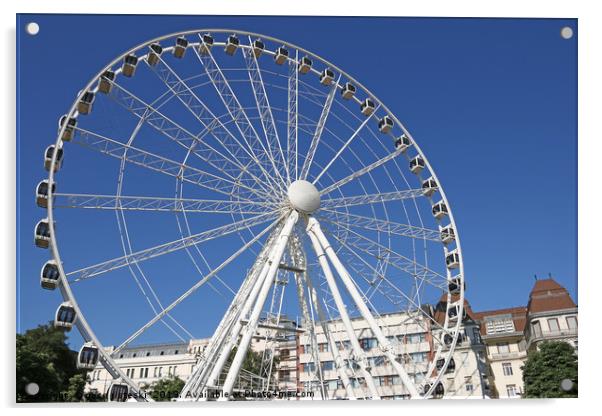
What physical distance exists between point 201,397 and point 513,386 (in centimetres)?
1113

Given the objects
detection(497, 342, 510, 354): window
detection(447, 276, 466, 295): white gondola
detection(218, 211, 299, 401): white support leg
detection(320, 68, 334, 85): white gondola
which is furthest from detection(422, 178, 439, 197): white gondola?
detection(497, 342, 510, 354): window

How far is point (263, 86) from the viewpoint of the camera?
16281mm

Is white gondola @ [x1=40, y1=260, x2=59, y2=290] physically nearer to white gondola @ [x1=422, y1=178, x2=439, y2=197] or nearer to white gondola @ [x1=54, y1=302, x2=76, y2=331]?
white gondola @ [x1=54, y1=302, x2=76, y2=331]

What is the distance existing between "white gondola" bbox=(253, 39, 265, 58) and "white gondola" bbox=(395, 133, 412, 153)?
5185mm

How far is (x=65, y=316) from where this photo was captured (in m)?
11.2

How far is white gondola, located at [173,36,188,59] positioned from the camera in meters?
14.8

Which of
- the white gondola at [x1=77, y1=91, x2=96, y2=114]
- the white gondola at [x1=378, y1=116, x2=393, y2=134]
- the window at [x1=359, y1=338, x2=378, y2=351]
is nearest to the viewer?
the white gondola at [x1=77, y1=91, x2=96, y2=114]

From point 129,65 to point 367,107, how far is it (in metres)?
7.38

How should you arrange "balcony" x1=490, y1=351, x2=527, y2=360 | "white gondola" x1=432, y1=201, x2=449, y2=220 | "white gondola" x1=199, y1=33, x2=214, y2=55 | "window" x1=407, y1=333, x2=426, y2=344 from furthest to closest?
"window" x1=407, y1=333, x2=426, y2=344 < "balcony" x1=490, y1=351, x2=527, y2=360 < "white gondola" x1=432, y1=201, x2=449, y2=220 < "white gondola" x1=199, y1=33, x2=214, y2=55

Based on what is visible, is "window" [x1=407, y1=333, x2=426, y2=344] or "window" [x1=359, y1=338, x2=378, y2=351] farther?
"window" [x1=407, y1=333, x2=426, y2=344]
